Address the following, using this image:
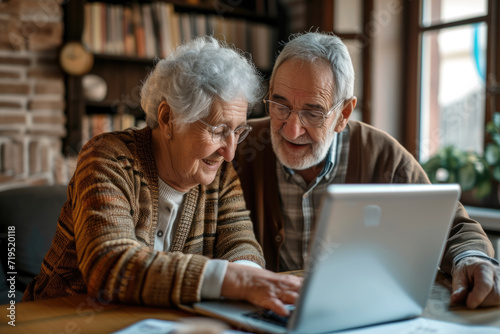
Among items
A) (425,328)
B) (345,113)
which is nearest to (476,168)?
(345,113)

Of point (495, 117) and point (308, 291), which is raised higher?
point (495, 117)

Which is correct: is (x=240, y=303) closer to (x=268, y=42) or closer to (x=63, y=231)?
(x=63, y=231)

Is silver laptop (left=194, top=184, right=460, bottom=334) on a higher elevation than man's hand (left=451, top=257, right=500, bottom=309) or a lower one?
higher

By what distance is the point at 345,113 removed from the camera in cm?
181

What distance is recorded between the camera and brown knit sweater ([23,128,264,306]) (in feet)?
3.44

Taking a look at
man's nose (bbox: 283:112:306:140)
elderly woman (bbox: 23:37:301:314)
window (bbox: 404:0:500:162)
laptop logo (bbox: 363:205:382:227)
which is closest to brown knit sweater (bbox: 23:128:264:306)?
elderly woman (bbox: 23:37:301:314)

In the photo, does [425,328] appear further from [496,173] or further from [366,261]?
[496,173]

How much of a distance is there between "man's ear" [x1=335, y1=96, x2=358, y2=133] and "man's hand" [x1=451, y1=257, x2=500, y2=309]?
0.66m

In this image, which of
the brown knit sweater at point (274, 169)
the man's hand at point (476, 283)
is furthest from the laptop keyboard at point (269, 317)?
Answer: the brown knit sweater at point (274, 169)

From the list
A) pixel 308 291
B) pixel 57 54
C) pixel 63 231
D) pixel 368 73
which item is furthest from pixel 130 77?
pixel 308 291

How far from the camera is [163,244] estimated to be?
1.46m

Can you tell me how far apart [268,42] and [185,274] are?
302 cm

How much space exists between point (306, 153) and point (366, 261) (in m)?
0.88

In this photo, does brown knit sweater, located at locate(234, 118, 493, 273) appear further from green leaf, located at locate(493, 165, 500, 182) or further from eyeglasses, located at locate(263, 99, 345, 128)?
green leaf, located at locate(493, 165, 500, 182)
